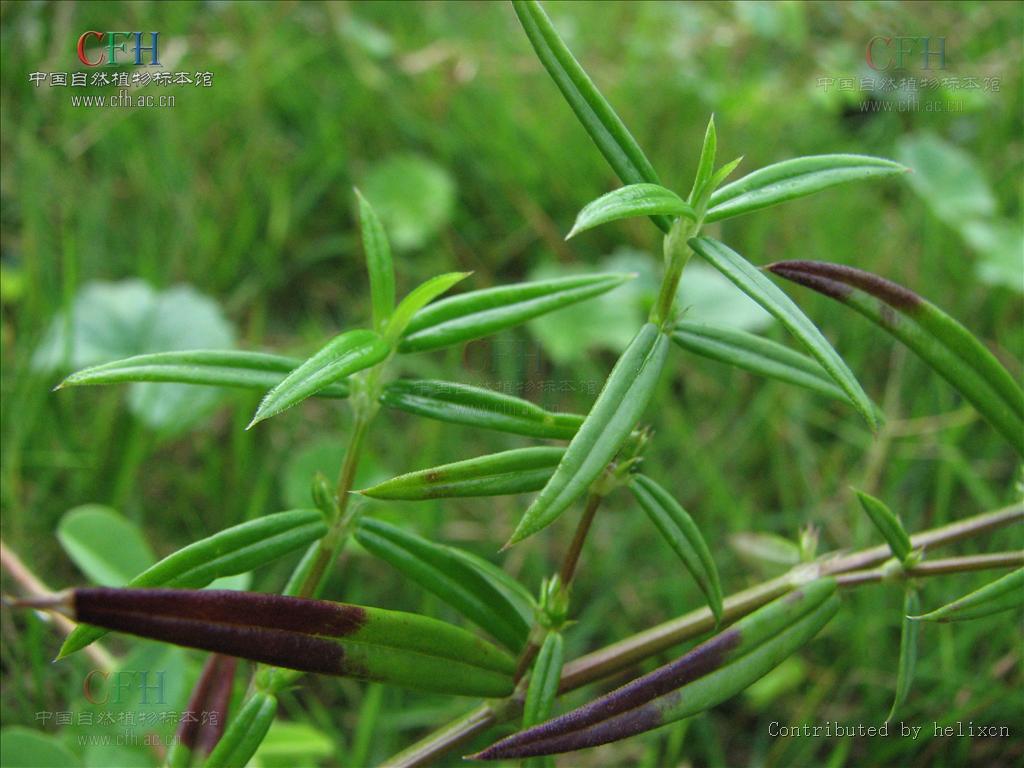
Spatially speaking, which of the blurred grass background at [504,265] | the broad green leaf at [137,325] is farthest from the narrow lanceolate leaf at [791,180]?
the broad green leaf at [137,325]

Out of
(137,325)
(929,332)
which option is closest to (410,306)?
(929,332)

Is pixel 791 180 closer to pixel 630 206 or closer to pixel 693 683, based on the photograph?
pixel 630 206

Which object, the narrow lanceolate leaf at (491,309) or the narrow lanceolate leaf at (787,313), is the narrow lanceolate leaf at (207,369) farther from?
the narrow lanceolate leaf at (787,313)

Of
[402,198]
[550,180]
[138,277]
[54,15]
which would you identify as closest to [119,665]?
[138,277]

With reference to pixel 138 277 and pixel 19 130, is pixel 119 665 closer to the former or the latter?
pixel 138 277

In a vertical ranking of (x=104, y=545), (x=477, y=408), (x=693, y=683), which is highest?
(x=477, y=408)

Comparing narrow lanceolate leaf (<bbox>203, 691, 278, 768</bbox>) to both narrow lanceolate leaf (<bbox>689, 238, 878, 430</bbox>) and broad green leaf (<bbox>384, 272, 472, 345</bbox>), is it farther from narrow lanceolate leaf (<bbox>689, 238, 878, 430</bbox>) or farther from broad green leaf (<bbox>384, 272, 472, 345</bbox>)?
narrow lanceolate leaf (<bbox>689, 238, 878, 430</bbox>)
